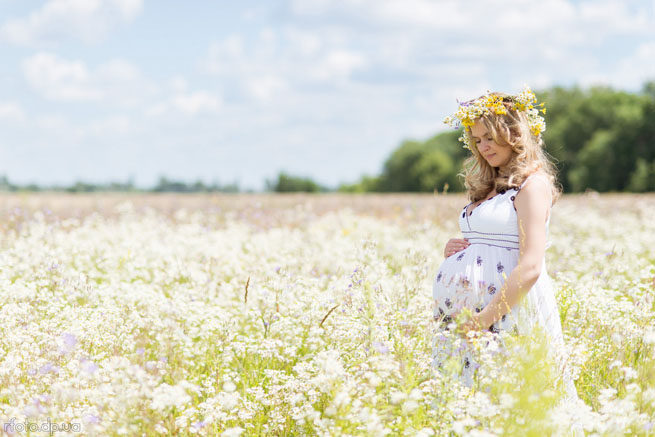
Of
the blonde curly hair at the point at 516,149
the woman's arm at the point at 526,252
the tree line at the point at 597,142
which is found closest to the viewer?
the woman's arm at the point at 526,252

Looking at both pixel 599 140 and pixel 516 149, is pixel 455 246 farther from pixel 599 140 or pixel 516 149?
pixel 599 140

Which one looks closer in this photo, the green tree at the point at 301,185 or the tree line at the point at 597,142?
the tree line at the point at 597,142

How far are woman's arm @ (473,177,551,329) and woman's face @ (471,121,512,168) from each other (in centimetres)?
43

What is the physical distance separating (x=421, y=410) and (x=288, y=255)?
453 centimetres

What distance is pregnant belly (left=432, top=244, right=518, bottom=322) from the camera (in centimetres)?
407

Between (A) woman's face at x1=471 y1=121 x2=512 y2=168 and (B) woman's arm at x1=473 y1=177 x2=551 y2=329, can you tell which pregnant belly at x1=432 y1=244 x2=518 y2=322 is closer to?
(B) woman's arm at x1=473 y1=177 x2=551 y2=329

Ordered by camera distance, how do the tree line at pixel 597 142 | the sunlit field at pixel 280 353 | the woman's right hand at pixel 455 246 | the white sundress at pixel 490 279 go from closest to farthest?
the sunlit field at pixel 280 353
the white sundress at pixel 490 279
the woman's right hand at pixel 455 246
the tree line at pixel 597 142

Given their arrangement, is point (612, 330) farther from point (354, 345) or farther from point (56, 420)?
point (56, 420)

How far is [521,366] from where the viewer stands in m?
3.33

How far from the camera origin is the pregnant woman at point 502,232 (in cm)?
396

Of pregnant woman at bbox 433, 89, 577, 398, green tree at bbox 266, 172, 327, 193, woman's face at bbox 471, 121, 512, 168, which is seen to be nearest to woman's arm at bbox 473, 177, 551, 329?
pregnant woman at bbox 433, 89, 577, 398

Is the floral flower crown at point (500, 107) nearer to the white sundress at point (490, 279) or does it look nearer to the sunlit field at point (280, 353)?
the white sundress at point (490, 279)

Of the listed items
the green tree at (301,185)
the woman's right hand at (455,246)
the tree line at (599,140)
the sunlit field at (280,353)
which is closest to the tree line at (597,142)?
the tree line at (599,140)

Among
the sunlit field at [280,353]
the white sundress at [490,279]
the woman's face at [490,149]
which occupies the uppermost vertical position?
the woman's face at [490,149]
